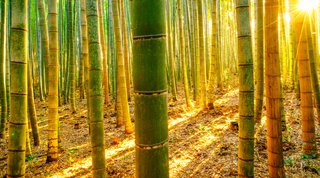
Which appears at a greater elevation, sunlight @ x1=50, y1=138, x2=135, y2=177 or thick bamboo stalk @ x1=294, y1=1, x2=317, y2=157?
thick bamboo stalk @ x1=294, y1=1, x2=317, y2=157

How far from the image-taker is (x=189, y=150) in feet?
12.1

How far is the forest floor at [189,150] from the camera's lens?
2938 mm

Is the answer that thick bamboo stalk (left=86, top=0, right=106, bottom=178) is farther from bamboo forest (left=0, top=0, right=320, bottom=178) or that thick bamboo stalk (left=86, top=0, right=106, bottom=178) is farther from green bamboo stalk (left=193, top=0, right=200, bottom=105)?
green bamboo stalk (left=193, top=0, right=200, bottom=105)

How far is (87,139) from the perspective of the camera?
4.59 meters

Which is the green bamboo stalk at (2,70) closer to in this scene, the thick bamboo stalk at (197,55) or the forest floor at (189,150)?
the forest floor at (189,150)

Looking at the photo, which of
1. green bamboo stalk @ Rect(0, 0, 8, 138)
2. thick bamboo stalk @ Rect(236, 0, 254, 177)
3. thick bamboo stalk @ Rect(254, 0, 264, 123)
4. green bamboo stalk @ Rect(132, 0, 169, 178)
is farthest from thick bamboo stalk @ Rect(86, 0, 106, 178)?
green bamboo stalk @ Rect(0, 0, 8, 138)

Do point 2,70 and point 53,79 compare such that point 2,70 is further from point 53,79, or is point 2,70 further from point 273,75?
point 273,75

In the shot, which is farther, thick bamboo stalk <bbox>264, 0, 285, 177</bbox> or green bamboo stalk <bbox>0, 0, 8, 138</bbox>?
green bamboo stalk <bbox>0, 0, 8, 138</bbox>

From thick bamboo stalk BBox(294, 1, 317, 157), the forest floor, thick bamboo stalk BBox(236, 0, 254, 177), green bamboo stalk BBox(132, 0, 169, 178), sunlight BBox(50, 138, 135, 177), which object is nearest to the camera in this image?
green bamboo stalk BBox(132, 0, 169, 178)

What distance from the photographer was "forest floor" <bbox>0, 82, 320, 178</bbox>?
294cm

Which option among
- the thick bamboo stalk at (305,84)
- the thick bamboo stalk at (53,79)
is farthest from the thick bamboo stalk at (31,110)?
the thick bamboo stalk at (305,84)

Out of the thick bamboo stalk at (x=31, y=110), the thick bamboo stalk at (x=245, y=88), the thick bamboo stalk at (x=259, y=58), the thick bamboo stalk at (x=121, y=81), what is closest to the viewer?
the thick bamboo stalk at (x=245, y=88)

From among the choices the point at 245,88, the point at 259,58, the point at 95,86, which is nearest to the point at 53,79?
the point at 95,86

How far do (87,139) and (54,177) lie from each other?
5.25ft
